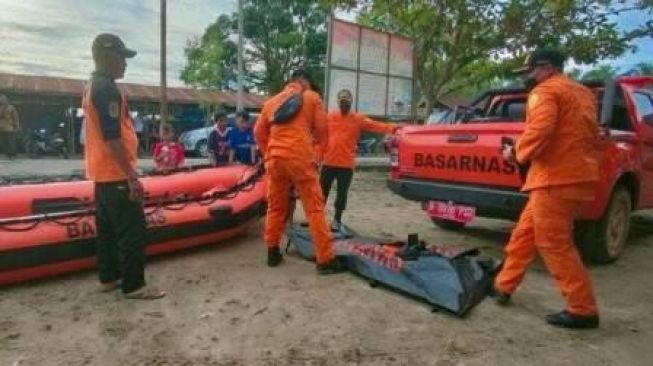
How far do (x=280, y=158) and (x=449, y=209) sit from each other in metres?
1.67

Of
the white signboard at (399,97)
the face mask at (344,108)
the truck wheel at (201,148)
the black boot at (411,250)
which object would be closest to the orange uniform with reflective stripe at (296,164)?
the black boot at (411,250)

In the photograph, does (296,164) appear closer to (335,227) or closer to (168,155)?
(335,227)

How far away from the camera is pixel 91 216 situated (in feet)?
16.7

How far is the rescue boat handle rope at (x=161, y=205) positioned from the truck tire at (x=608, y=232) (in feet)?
10.7

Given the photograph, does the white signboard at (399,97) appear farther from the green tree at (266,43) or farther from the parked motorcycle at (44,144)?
the green tree at (266,43)

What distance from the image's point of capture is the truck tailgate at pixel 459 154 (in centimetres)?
530

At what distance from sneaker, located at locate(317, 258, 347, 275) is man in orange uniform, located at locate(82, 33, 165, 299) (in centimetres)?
130

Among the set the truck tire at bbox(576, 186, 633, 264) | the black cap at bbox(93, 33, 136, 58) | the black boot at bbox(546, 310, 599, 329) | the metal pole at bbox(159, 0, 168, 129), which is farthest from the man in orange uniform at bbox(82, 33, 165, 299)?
the metal pole at bbox(159, 0, 168, 129)

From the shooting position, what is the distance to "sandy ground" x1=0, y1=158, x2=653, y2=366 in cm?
355

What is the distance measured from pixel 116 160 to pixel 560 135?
2995 millimetres

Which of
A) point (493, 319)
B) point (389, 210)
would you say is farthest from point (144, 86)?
point (493, 319)

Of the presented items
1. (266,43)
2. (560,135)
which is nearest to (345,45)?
(560,135)

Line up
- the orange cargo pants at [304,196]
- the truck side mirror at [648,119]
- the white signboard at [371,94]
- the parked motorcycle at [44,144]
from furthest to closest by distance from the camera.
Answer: the parked motorcycle at [44,144] < the white signboard at [371,94] < the truck side mirror at [648,119] < the orange cargo pants at [304,196]

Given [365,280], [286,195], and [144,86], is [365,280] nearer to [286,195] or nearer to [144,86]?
[286,195]
